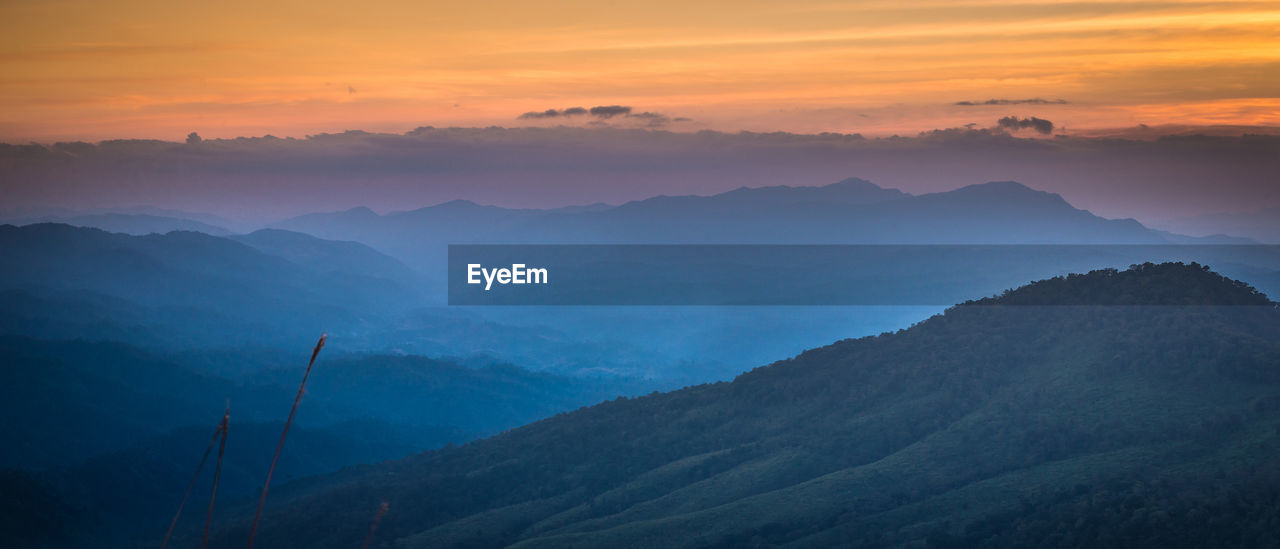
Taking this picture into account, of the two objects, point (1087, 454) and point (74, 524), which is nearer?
point (1087, 454)

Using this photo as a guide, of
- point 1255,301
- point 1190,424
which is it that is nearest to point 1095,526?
point 1190,424

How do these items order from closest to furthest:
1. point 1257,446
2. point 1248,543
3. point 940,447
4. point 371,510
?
1. point 1248,543
2. point 1257,446
3. point 940,447
4. point 371,510

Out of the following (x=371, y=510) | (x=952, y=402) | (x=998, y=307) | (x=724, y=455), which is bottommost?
(x=371, y=510)

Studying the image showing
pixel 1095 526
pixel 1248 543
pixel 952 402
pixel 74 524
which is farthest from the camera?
pixel 74 524

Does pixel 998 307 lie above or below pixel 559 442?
above

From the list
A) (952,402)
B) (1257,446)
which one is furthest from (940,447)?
(1257,446)

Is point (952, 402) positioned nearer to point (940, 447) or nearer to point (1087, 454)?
point (940, 447)
